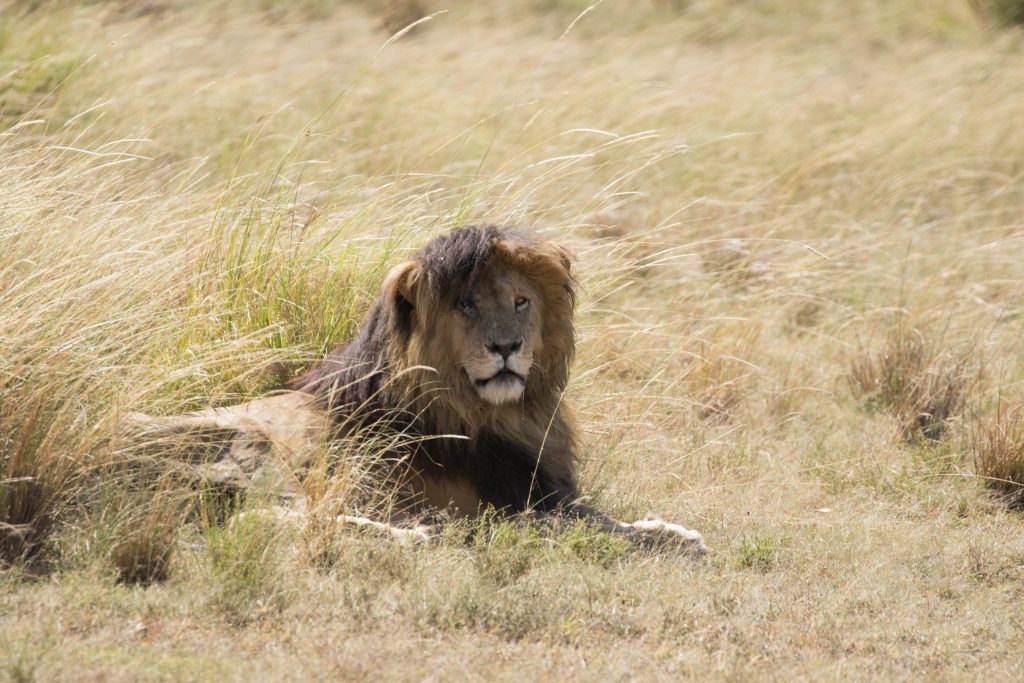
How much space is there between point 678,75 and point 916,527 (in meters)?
7.97

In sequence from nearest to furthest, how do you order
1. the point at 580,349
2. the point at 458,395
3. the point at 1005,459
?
the point at 458,395 → the point at 1005,459 → the point at 580,349

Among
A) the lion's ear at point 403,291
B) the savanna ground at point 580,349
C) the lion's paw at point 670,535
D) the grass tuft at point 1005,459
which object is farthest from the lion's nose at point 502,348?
the grass tuft at point 1005,459

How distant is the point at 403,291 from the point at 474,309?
0.95ft

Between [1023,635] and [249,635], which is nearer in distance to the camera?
[249,635]

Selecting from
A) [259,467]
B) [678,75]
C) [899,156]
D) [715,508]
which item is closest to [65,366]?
[259,467]

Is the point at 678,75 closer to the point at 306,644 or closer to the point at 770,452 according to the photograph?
the point at 770,452

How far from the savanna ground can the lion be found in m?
0.29

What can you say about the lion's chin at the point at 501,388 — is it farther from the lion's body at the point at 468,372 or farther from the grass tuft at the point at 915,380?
the grass tuft at the point at 915,380

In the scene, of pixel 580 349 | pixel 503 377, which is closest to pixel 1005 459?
pixel 580 349

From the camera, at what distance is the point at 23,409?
4.83 m

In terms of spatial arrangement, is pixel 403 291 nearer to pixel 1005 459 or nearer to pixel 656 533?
pixel 656 533

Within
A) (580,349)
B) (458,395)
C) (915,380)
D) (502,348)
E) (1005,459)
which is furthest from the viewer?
(915,380)

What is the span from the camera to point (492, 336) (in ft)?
17.1

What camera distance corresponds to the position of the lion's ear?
17.3 ft
